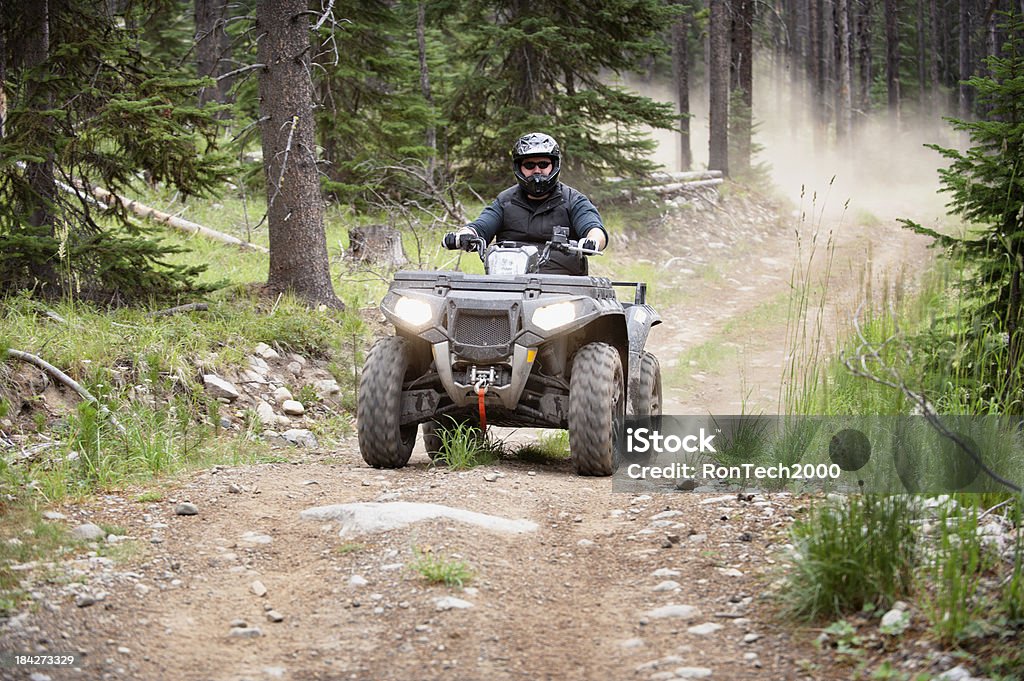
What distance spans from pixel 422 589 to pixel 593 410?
2297 millimetres

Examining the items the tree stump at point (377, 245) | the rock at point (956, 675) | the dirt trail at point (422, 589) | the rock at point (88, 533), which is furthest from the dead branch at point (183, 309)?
the rock at point (956, 675)

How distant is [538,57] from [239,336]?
33.9 ft

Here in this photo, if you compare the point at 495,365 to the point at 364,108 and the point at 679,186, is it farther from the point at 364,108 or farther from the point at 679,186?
the point at 679,186

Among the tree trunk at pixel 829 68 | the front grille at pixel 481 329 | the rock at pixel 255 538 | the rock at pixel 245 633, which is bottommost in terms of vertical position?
the rock at pixel 245 633

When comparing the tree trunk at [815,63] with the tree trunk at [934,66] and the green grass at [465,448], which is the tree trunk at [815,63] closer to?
the tree trunk at [934,66]

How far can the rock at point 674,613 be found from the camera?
4.02 m

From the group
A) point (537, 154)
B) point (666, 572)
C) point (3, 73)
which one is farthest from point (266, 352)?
point (666, 572)

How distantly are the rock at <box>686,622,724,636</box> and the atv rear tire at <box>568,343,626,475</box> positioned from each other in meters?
2.48

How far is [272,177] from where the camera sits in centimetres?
999

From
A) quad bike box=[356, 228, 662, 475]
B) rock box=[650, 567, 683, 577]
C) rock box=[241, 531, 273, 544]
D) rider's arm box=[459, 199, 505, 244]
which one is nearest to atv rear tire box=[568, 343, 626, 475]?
quad bike box=[356, 228, 662, 475]

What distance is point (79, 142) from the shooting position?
28.0 feet

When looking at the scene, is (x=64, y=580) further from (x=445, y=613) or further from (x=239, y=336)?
(x=239, y=336)

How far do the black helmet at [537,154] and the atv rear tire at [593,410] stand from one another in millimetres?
1665

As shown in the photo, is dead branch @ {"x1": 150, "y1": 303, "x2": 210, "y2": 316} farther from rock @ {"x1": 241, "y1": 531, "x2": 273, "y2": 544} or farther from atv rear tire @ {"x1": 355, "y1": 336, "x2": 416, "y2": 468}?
rock @ {"x1": 241, "y1": 531, "x2": 273, "y2": 544}
